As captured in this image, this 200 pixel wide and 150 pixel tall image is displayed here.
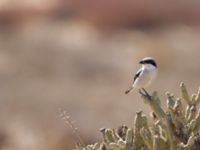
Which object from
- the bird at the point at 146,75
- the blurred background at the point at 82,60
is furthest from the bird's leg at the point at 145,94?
the blurred background at the point at 82,60

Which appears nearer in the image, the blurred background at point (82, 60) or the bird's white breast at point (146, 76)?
the bird's white breast at point (146, 76)

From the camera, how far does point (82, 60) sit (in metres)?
20.5

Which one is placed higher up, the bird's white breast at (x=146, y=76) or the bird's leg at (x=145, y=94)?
the bird's white breast at (x=146, y=76)

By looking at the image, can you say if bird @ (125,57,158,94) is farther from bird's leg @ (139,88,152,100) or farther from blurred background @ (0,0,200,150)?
blurred background @ (0,0,200,150)

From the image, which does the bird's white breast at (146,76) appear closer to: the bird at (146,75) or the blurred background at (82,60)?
the bird at (146,75)

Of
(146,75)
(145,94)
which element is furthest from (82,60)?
(145,94)

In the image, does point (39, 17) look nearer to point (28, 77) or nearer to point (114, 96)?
point (28, 77)

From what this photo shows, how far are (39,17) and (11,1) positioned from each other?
0.90m

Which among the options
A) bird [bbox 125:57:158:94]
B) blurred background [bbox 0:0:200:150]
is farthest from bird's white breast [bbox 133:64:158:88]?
blurred background [bbox 0:0:200:150]

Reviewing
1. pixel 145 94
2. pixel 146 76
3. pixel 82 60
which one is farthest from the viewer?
pixel 82 60

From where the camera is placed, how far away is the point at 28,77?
18406 mm

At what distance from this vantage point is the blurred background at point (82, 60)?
44.0 ft

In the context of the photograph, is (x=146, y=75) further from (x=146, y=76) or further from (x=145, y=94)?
(x=145, y=94)

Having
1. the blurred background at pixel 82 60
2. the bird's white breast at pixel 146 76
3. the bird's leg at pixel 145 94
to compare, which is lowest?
the blurred background at pixel 82 60
